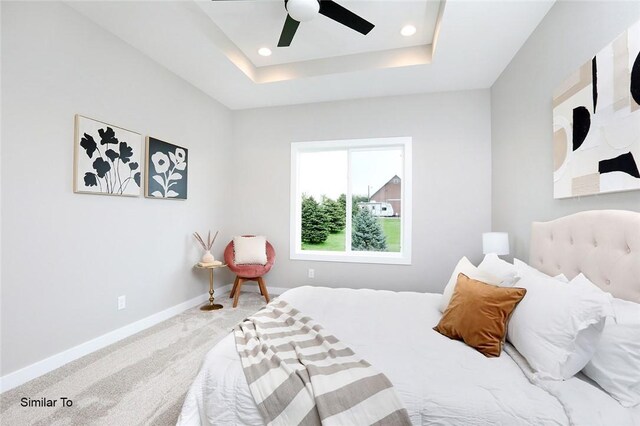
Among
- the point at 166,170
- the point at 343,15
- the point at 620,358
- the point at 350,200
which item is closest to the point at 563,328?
the point at 620,358

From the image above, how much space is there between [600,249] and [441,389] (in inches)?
44.1

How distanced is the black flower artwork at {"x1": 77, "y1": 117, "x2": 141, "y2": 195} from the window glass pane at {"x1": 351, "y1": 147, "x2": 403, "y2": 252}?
8.68 ft

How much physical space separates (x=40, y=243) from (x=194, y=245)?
1566 millimetres

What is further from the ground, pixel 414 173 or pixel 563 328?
pixel 414 173

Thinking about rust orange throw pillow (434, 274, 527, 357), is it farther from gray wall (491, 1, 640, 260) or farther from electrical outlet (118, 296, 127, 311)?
electrical outlet (118, 296, 127, 311)

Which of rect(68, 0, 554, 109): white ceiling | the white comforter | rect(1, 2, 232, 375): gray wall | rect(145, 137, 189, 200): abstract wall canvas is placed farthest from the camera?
rect(145, 137, 189, 200): abstract wall canvas

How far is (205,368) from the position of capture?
1234mm

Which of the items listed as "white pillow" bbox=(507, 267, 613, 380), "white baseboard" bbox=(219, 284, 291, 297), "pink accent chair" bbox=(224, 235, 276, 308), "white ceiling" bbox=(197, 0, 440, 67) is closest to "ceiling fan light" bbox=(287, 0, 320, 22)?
"white ceiling" bbox=(197, 0, 440, 67)

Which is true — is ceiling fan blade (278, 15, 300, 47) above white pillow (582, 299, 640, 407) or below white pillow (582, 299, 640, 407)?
above

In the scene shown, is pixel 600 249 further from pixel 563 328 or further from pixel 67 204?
pixel 67 204

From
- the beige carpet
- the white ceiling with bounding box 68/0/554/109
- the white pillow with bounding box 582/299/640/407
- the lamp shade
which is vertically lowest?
the beige carpet

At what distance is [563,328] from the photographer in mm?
1142

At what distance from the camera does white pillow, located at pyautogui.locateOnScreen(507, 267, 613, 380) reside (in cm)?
111

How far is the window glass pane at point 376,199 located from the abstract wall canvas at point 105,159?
103 inches
